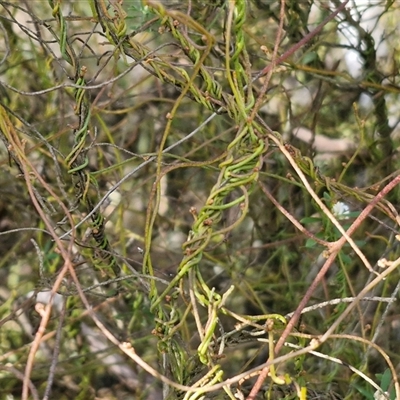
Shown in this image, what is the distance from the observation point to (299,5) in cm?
132

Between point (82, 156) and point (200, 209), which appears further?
point (200, 209)

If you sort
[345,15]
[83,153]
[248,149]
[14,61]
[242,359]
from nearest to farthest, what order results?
[248,149], [83,153], [345,15], [242,359], [14,61]

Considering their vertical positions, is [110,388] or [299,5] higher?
[299,5]

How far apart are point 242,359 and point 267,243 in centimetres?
25

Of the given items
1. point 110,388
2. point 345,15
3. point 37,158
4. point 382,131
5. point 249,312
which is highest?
point 345,15

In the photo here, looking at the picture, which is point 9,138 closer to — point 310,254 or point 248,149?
point 248,149

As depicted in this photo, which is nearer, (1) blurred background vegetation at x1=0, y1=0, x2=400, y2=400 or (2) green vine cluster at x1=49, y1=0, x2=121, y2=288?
(2) green vine cluster at x1=49, y1=0, x2=121, y2=288

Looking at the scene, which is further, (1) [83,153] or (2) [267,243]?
(2) [267,243]

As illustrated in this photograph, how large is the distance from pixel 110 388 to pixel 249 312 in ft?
1.16

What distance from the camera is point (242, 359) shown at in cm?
141

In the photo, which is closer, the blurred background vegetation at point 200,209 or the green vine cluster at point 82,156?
the green vine cluster at point 82,156

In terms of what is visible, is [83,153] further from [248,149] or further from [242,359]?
[242,359]

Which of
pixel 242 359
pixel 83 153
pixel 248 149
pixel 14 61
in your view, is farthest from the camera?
pixel 14 61

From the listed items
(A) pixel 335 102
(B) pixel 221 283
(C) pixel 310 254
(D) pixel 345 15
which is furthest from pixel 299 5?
(B) pixel 221 283
